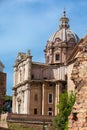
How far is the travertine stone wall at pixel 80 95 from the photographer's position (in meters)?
8.95

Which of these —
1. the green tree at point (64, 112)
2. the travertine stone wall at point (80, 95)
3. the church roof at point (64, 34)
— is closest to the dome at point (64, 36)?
the church roof at point (64, 34)

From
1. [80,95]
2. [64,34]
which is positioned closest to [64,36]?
[64,34]

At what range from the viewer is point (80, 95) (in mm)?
9047

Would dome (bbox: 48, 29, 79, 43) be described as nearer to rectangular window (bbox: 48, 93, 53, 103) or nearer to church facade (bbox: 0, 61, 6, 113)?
rectangular window (bbox: 48, 93, 53, 103)

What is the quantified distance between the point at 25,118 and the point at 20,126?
1667 mm

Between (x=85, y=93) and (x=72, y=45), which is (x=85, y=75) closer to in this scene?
(x=85, y=93)

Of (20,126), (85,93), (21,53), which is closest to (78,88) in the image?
(85,93)

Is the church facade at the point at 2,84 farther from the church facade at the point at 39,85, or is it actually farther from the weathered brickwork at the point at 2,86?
the church facade at the point at 39,85

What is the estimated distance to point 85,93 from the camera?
9.00m

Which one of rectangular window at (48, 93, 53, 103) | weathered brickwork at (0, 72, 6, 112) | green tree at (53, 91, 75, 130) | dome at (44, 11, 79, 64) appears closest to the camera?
weathered brickwork at (0, 72, 6, 112)

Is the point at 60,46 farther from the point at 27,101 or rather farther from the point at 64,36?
the point at 27,101

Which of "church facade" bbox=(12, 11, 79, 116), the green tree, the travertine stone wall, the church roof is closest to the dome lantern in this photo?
the church roof

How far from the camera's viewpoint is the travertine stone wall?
29.3ft

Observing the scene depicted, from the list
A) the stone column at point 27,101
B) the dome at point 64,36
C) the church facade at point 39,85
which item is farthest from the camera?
the dome at point 64,36
